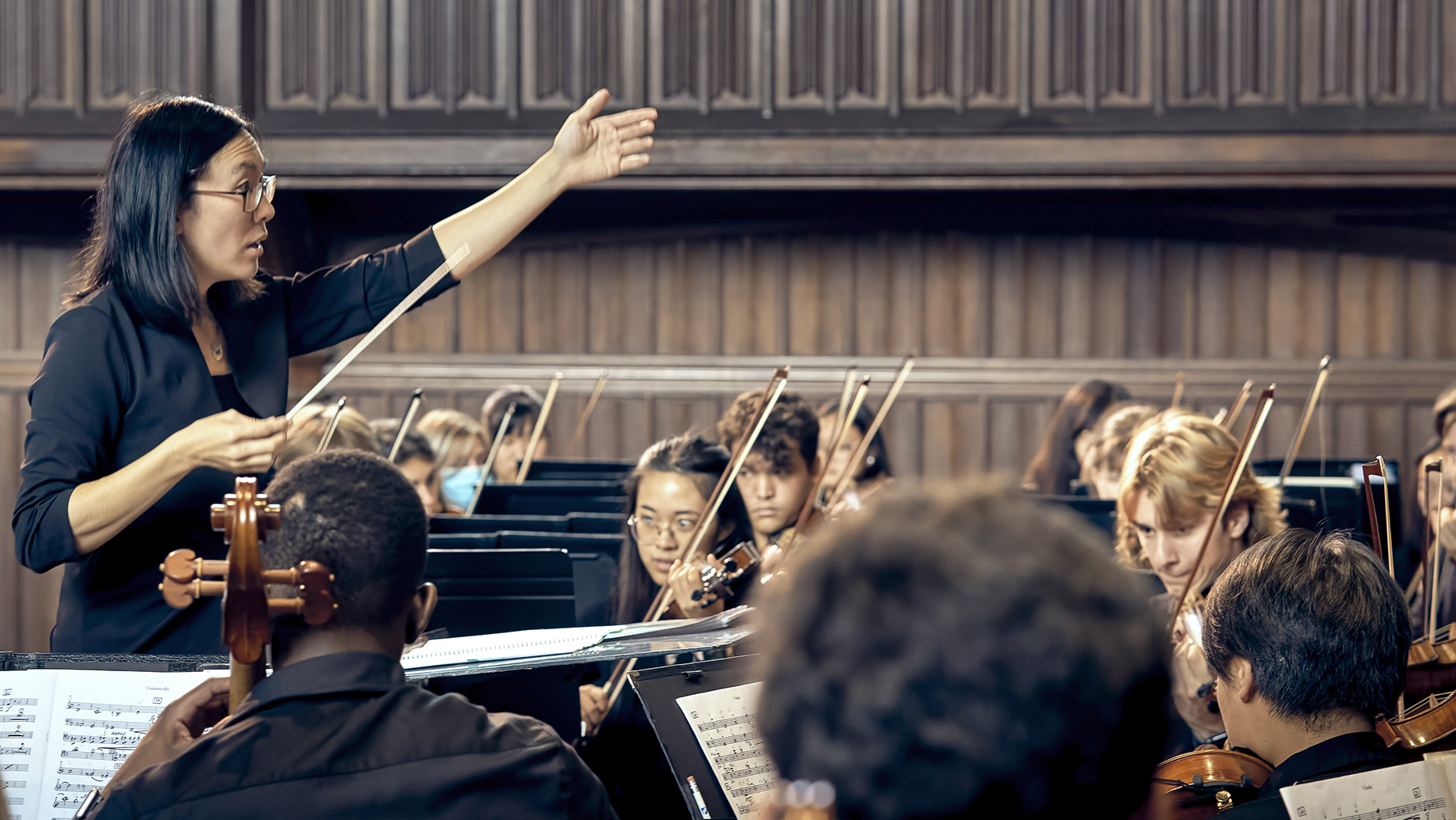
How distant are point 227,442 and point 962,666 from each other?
109 centimetres

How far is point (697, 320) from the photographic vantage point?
4.85 m

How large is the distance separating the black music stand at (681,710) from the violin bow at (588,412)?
11.4 ft

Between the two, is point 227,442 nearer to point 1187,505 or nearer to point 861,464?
point 1187,505

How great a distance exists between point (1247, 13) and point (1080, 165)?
31.5 inches

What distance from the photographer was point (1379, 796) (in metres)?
1.08

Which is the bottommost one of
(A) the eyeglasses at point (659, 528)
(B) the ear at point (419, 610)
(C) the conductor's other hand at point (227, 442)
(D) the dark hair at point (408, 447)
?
(A) the eyeglasses at point (659, 528)

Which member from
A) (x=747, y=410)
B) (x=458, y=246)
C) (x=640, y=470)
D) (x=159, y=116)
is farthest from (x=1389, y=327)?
(x=159, y=116)

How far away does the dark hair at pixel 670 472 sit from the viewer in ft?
7.75

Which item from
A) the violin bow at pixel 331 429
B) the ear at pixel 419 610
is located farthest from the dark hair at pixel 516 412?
the ear at pixel 419 610

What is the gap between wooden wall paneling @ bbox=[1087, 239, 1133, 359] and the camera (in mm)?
4719

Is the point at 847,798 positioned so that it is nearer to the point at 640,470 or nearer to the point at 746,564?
the point at 746,564

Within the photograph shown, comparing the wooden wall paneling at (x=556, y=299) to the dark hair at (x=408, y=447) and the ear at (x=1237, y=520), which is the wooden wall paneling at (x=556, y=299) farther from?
the ear at (x=1237, y=520)

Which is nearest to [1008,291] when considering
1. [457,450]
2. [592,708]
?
[457,450]

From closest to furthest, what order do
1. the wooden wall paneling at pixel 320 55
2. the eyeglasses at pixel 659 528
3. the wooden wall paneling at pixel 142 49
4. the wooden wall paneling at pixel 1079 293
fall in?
the eyeglasses at pixel 659 528 → the wooden wall paneling at pixel 142 49 → the wooden wall paneling at pixel 320 55 → the wooden wall paneling at pixel 1079 293
